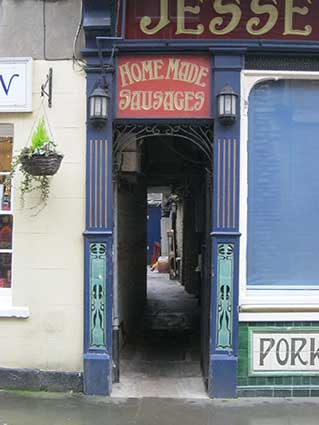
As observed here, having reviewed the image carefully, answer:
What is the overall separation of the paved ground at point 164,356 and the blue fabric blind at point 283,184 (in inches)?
58.2

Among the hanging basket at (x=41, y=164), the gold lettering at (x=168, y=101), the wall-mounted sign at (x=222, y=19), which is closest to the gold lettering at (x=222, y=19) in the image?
the wall-mounted sign at (x=222, y=19)

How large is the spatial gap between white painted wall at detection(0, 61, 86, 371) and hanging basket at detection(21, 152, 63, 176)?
392mm

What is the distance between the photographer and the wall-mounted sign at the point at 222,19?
6.23 m

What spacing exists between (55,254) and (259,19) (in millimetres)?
3291

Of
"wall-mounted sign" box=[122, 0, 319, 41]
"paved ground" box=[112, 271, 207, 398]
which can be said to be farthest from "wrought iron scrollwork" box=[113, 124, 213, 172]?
"paved ground" box=[112, 271, 207, 398]

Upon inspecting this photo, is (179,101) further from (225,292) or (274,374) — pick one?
(274,374)

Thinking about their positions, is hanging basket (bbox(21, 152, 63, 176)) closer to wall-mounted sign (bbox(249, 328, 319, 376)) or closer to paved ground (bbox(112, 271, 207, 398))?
paved ground (bbox(112, 271, 207, 398))

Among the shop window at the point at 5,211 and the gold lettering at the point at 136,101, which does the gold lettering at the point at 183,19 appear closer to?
the gold lettering at the point at 136,101

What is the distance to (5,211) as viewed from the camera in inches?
259

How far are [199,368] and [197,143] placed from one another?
2.77 metres

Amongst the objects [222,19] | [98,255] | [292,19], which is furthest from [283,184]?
[98,255]

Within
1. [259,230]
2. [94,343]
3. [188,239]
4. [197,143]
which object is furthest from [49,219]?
[188,239]

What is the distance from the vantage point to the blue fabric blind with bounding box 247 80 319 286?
6355mm

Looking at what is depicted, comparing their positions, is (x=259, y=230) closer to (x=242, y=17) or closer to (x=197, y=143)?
(x=197, y=143)
